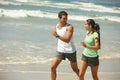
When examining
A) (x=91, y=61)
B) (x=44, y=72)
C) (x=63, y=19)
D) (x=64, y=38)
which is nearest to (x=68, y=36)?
(x=64, y=38)

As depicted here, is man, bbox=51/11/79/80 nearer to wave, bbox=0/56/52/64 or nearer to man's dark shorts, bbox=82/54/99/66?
man's dark shorts, bbox=82/54/99/66

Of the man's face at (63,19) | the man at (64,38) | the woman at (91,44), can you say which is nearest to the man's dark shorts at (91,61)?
the woman at (91,44)

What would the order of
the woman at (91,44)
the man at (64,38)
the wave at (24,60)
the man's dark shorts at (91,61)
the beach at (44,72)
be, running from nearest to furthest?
the woman at (91,44) → the man's dark shorts at (91,61) → the man at (64,38) → the beach at (44,72) → the wave at (24,60)

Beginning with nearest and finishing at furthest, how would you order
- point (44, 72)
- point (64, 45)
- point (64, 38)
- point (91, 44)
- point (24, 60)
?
point (91, 44), point (64, 38), point (64, 45), point (44, 72), point (24, 60)

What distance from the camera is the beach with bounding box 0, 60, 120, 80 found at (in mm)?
8102

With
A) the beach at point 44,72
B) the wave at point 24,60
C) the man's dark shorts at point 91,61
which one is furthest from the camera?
the wave at point 24,60

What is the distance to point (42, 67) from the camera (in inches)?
371

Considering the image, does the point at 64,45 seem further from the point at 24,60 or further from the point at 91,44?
the point at 24,60

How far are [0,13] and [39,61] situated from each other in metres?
14.1

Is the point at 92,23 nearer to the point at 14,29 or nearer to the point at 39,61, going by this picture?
the point at 39,61

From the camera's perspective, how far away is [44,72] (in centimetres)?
877

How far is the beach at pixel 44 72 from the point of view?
8.10m

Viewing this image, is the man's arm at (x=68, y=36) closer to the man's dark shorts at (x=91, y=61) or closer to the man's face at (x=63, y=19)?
the man's face at (x=63, y=19)

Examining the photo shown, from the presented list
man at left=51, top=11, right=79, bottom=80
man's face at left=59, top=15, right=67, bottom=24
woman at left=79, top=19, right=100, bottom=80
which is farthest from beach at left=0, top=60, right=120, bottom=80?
man's face at left=59, top=15, right=67, bottom=24
